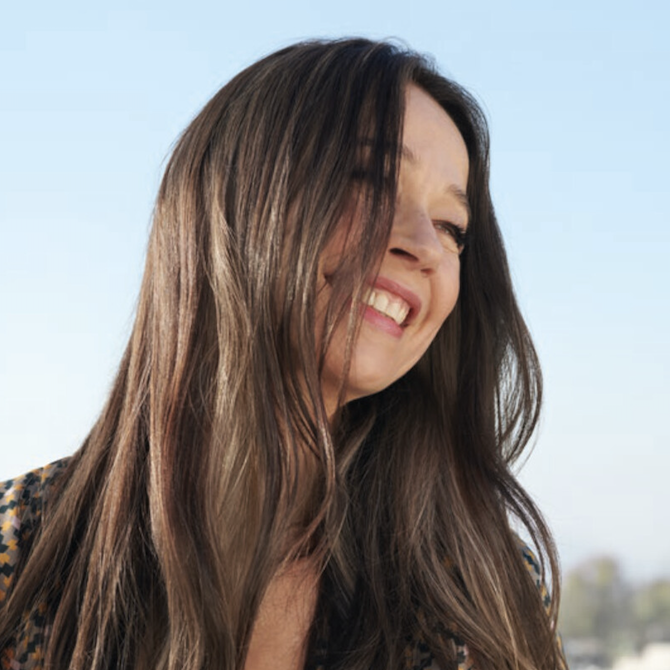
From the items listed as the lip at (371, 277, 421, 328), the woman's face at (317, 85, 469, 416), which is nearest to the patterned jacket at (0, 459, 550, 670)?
the woman's face at (317, 85, 469, 416)

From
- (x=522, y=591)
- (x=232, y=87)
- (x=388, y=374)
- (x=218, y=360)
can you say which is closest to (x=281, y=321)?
(x=218, y=360)

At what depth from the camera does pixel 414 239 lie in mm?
2375

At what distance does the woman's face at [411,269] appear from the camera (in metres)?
2.37

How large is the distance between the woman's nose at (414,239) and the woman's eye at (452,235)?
0.16 meters

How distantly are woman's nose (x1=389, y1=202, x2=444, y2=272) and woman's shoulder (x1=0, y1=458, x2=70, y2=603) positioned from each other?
0.81m

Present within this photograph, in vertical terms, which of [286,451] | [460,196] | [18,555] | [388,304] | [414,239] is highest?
[460,196]

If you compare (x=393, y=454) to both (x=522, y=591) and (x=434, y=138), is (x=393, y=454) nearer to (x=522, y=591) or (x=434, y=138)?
(x=522, y=591)

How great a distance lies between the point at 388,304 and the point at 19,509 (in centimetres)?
83

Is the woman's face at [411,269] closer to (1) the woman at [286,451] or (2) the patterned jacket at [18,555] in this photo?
(1) the woman at [286,451]

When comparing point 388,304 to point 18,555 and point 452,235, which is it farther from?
point 18,555

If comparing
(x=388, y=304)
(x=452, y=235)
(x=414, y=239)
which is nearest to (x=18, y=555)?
(x=388, y=304)

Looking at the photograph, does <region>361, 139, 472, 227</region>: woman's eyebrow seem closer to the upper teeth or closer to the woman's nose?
the woman's nose

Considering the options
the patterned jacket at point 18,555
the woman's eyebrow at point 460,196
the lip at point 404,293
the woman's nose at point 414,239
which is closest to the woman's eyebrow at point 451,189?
the woman's eyebrow at point 460,196

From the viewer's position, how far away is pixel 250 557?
90.4 inches
